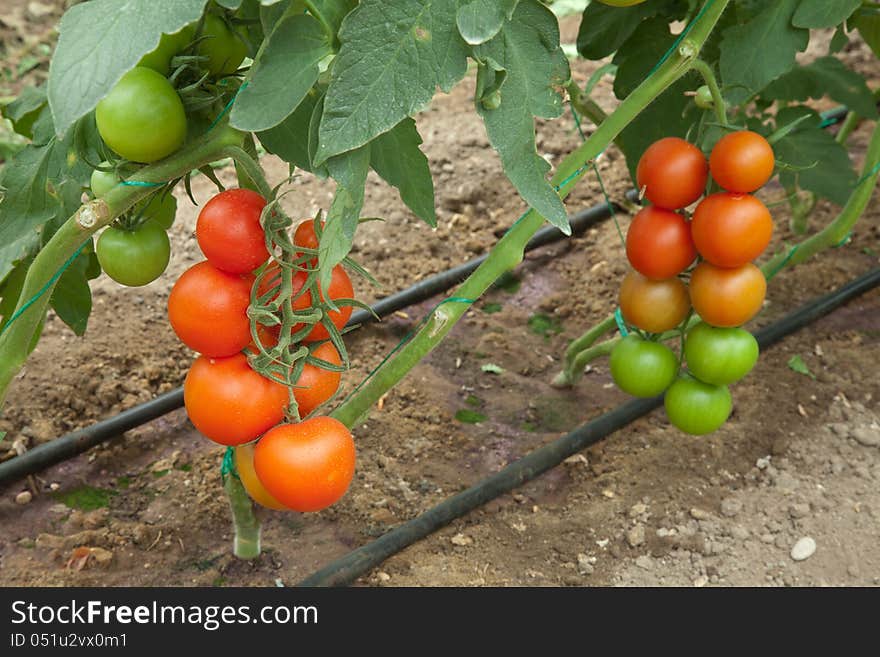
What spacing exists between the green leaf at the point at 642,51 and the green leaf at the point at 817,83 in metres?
0.39

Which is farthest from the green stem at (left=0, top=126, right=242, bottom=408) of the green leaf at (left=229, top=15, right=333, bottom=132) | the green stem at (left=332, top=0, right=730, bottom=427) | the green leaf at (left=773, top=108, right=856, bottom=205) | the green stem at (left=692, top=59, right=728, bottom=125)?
the green leaf at (left=773, top=108, right=856, bottom=205)

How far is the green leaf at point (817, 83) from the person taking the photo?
6.27 feet

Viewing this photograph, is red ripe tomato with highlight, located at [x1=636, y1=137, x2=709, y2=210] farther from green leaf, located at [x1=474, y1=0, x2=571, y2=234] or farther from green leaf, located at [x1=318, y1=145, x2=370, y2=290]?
green leaf, located at [x1=318, y1=145, x2=370, y2=290]

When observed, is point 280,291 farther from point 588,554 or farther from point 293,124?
point 588,554

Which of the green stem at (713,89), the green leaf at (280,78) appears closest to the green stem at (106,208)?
the green leaf at (280,78)

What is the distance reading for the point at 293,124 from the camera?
1128mm

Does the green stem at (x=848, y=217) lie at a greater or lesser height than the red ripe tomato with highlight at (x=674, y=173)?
lesser

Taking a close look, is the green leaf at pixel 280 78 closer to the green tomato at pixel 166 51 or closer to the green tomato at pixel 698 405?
the green tomato at pixel 166 51

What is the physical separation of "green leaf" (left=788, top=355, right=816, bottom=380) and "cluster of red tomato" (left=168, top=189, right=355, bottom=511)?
1406 millimetres

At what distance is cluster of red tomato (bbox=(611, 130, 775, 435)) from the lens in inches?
54.7

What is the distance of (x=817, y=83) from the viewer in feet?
6.31

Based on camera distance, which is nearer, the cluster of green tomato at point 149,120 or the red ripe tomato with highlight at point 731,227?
the cluster of green tomato at point 149,120

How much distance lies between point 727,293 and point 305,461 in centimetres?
74
